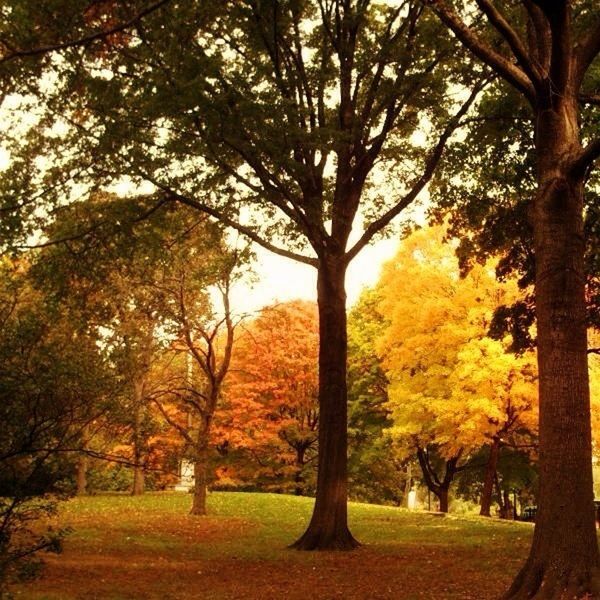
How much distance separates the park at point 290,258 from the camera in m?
8.23

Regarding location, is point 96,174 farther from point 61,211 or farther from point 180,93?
point 180,93

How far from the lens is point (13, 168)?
13.6m

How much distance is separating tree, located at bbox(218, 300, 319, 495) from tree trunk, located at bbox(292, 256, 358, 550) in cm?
1894

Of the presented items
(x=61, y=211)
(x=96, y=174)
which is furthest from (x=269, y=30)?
(x=61, y=211)

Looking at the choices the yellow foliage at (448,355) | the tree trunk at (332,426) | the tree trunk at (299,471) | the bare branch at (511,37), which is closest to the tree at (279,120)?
the tree trunk at (332,426)

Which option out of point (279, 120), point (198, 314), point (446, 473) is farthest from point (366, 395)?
point (279, 120)

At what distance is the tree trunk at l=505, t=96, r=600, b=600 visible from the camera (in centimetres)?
807

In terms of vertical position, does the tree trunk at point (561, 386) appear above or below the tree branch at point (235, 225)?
below

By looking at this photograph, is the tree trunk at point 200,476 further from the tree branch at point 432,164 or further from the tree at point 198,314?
the tree branch at point 432,164

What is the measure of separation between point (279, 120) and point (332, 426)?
21.5 feet

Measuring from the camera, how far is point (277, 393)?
118 feet

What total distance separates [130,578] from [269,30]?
10394mm

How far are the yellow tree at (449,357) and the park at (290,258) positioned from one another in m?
0.14

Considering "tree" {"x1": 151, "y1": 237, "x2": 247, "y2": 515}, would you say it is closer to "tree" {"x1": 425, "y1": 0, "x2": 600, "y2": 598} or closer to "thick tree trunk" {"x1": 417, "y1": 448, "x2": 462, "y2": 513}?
"tree" {"x1": 425, "y1": 0, "x2": 600, "y2": 598}
